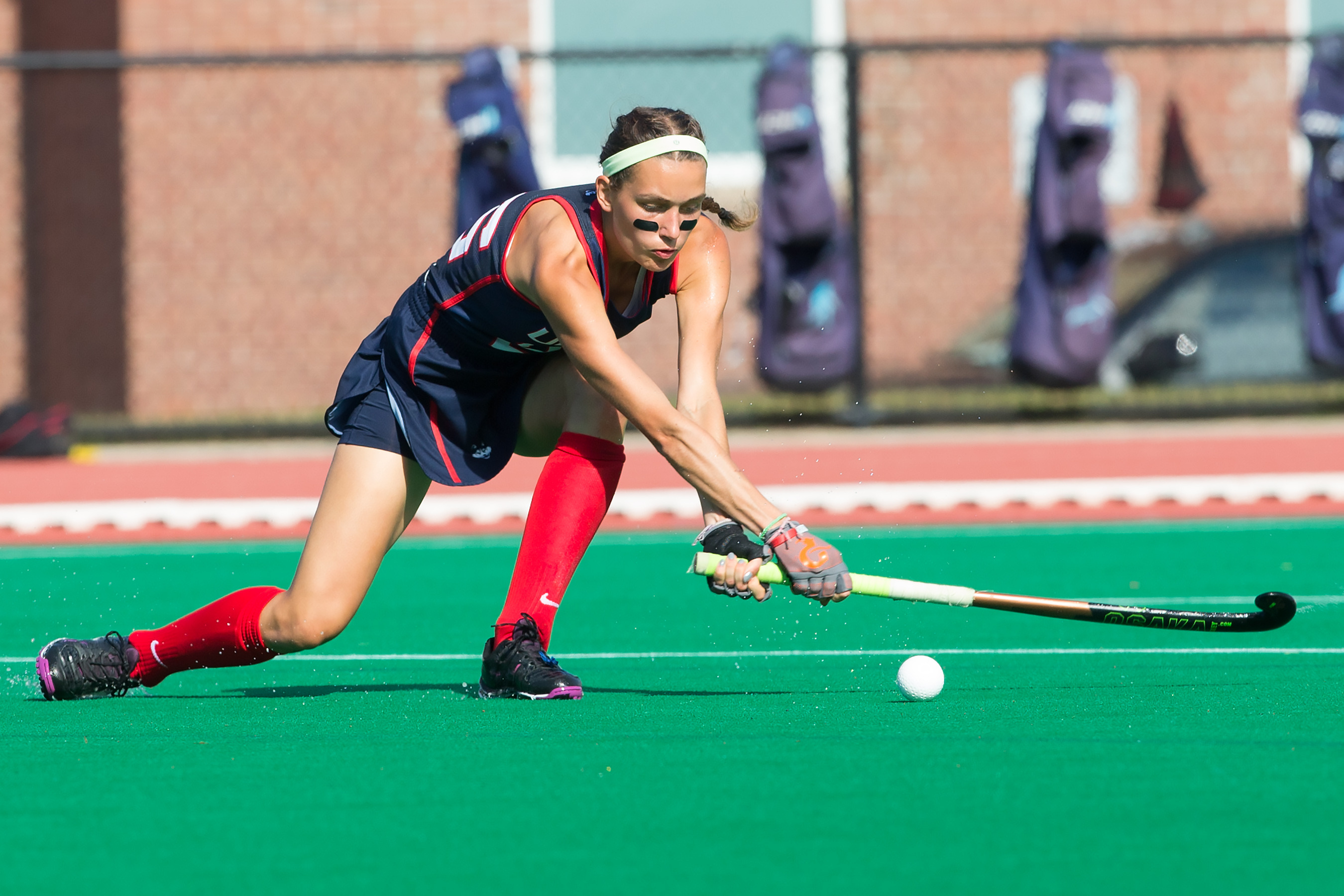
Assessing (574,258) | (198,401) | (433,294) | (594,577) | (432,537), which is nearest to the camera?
(574,258)

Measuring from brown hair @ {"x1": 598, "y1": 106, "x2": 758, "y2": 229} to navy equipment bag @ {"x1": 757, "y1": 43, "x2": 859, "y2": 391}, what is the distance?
657cm

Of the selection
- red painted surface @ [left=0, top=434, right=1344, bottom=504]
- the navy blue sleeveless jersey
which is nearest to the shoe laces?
the navy blue sleeveless jersey

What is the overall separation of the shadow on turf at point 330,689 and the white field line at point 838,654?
34cm

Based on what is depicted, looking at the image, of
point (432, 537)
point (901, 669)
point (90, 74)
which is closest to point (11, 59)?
A: point (90, 74)

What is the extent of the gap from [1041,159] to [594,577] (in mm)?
5020

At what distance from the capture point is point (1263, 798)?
2.81 metres

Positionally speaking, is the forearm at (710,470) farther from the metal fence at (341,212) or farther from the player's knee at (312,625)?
the metal fence at (341,212)

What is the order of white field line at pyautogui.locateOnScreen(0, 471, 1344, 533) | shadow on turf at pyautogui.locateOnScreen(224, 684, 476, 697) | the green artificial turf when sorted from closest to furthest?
the green artificial turf, shadow on turf at pyautogui.locateOnScreen(224, 684, 476, 697), white field line at pyautogui.locateOnScreen(0, 471, 1344, 533)

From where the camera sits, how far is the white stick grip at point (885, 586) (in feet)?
11.4

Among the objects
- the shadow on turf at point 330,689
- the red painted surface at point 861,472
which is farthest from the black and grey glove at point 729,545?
the red painted surface at point 861,472

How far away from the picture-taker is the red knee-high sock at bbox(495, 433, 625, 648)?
3.99 m

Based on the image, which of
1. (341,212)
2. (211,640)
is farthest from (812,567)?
(341,212)

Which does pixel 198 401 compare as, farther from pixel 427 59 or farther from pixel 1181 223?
pixel 1181 223

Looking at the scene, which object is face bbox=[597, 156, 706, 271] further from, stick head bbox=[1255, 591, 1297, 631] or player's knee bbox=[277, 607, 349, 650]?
stick head bbox=[1255, 591, 1297, 631]
